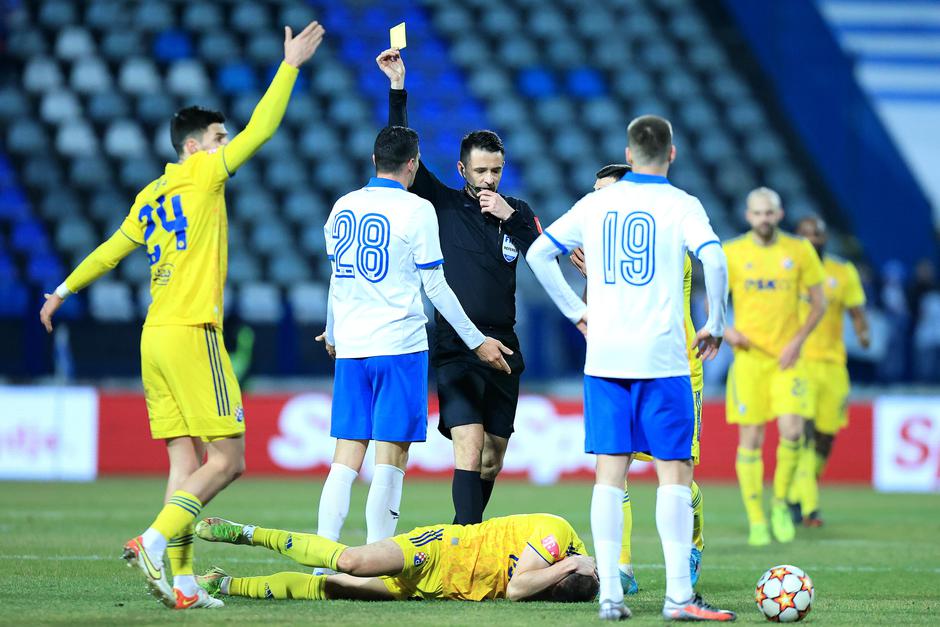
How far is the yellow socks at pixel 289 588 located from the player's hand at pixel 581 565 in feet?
3.73

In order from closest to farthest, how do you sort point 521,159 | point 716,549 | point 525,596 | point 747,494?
point 525,596 < point 716,549 < point 747,494 < point 521,159

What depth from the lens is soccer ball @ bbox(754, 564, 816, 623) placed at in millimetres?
5707

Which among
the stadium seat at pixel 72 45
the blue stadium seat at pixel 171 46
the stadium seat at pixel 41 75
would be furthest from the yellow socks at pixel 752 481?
the stadium seat at pixel 72 45

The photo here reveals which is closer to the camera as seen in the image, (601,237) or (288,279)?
(601,237)

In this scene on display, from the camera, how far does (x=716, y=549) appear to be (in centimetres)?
910

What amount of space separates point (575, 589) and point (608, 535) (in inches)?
33.3

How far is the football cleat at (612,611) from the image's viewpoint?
18.1 ft

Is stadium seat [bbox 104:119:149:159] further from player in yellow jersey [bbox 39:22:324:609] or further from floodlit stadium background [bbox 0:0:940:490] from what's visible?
player in yellow jersey [bbox 39:22:324:609]

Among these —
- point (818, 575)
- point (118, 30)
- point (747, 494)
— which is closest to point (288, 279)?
point (118, 30)

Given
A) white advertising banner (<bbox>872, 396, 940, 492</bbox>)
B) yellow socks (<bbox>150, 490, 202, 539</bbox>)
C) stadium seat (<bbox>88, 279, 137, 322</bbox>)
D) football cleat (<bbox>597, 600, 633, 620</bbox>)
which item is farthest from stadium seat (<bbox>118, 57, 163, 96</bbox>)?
football cleat (<bbox>597, 600, 633, 620</bbox>)

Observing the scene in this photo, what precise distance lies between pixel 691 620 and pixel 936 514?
7.33 m

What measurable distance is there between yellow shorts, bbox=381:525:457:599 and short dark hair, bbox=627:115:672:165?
1925 millimetres

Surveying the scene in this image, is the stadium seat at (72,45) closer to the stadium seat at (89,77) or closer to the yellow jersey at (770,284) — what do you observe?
the stadium seat at (89,77)

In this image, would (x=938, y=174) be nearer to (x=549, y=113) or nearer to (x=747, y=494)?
(x=549, y=113)
